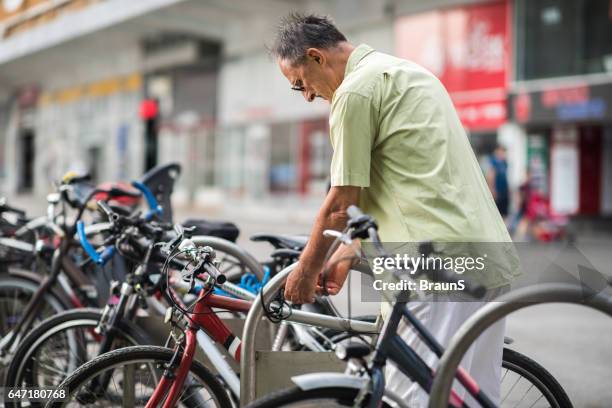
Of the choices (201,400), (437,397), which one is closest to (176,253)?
(201,400)

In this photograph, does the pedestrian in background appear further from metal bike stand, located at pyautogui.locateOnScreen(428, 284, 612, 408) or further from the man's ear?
metal bike stand, located at pyautogui.locateOnScreen(428, 284, 612, 408)

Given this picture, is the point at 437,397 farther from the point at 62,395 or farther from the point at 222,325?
the point at 62,395

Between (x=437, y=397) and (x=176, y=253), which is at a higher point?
(x=176, y=253)

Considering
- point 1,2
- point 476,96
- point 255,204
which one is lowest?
point 255,204

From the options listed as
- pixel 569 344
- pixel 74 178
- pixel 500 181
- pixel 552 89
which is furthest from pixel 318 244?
pixel 552 89

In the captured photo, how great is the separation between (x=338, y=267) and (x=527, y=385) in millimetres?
899

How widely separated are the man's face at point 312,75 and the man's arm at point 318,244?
1.36 ft

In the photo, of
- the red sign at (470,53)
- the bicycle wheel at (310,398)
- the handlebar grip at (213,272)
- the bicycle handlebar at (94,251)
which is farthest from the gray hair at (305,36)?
the red sign at (470,53)

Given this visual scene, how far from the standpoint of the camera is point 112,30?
24.6 metres

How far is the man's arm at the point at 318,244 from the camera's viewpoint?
2.17 metres

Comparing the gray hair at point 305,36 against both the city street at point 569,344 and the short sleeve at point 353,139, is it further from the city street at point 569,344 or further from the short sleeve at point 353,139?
the city street at point 569,344

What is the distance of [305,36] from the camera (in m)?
2.37

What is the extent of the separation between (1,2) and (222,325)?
3760 cm

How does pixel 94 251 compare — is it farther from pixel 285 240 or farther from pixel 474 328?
pixel 474 328
